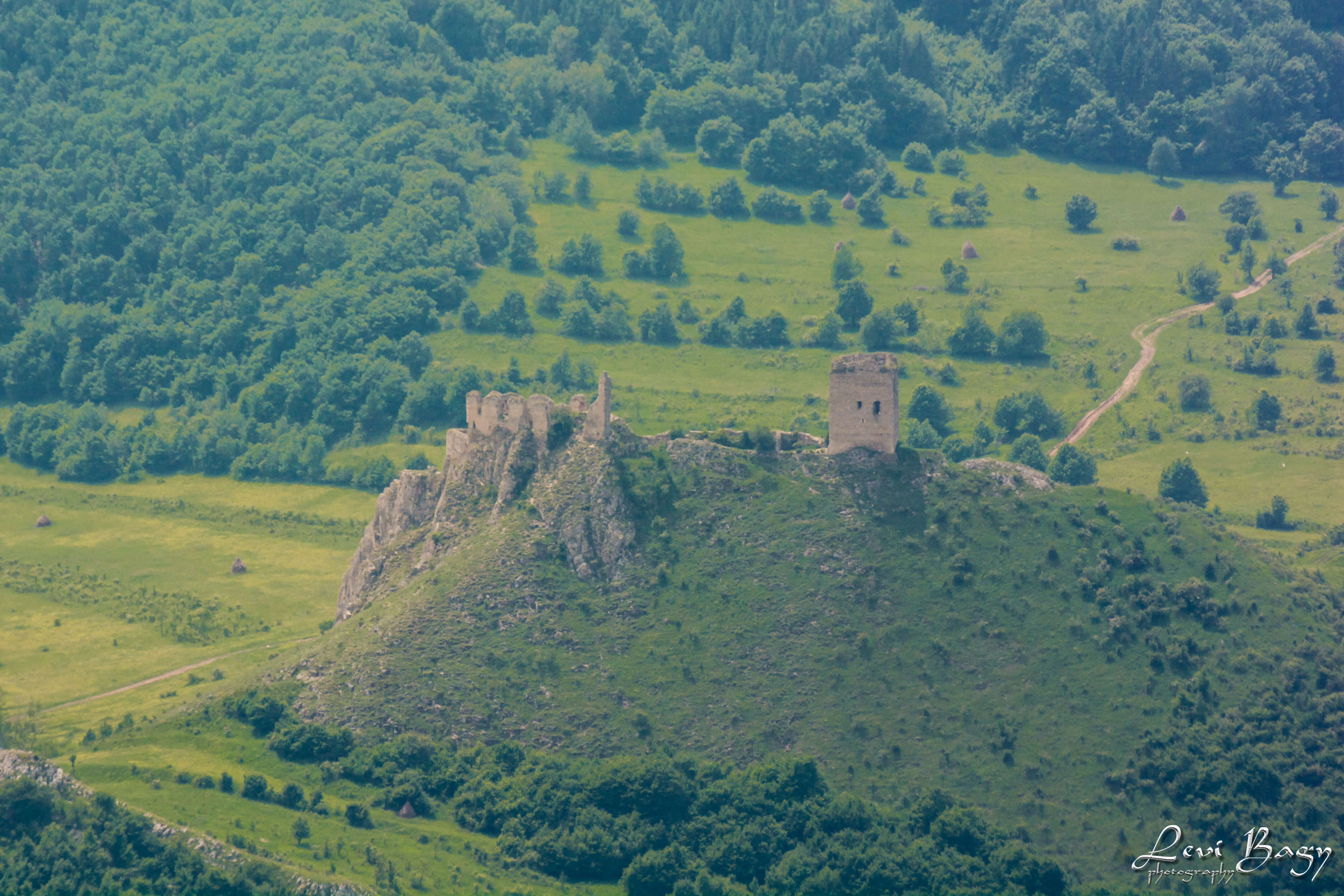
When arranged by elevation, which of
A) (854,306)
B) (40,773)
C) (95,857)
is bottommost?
(95,857)

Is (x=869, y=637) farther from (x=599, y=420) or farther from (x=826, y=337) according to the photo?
(x=826, y=337)

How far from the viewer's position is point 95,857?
10119 cm

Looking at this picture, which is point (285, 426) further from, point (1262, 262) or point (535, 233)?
point (1262, 262)

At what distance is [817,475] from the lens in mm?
119500

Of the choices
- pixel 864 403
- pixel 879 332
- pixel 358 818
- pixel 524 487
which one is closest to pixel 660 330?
pixel 879 332

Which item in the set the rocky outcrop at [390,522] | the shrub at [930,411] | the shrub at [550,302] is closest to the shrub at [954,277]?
the shrub at [930,411]

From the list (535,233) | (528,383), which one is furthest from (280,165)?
(528,383)

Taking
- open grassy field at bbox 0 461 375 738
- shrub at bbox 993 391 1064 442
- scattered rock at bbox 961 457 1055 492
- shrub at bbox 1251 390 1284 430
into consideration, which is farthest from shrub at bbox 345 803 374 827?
shrub at bbox 1251 390 1284 430

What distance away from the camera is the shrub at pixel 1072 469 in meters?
154

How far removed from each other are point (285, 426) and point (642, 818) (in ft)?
247

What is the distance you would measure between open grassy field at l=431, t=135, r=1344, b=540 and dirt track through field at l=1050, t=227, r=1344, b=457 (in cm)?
72

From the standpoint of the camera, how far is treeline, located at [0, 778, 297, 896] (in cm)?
10012

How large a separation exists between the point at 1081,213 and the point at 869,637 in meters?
92.0

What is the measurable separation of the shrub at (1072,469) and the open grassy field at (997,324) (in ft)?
8.98
